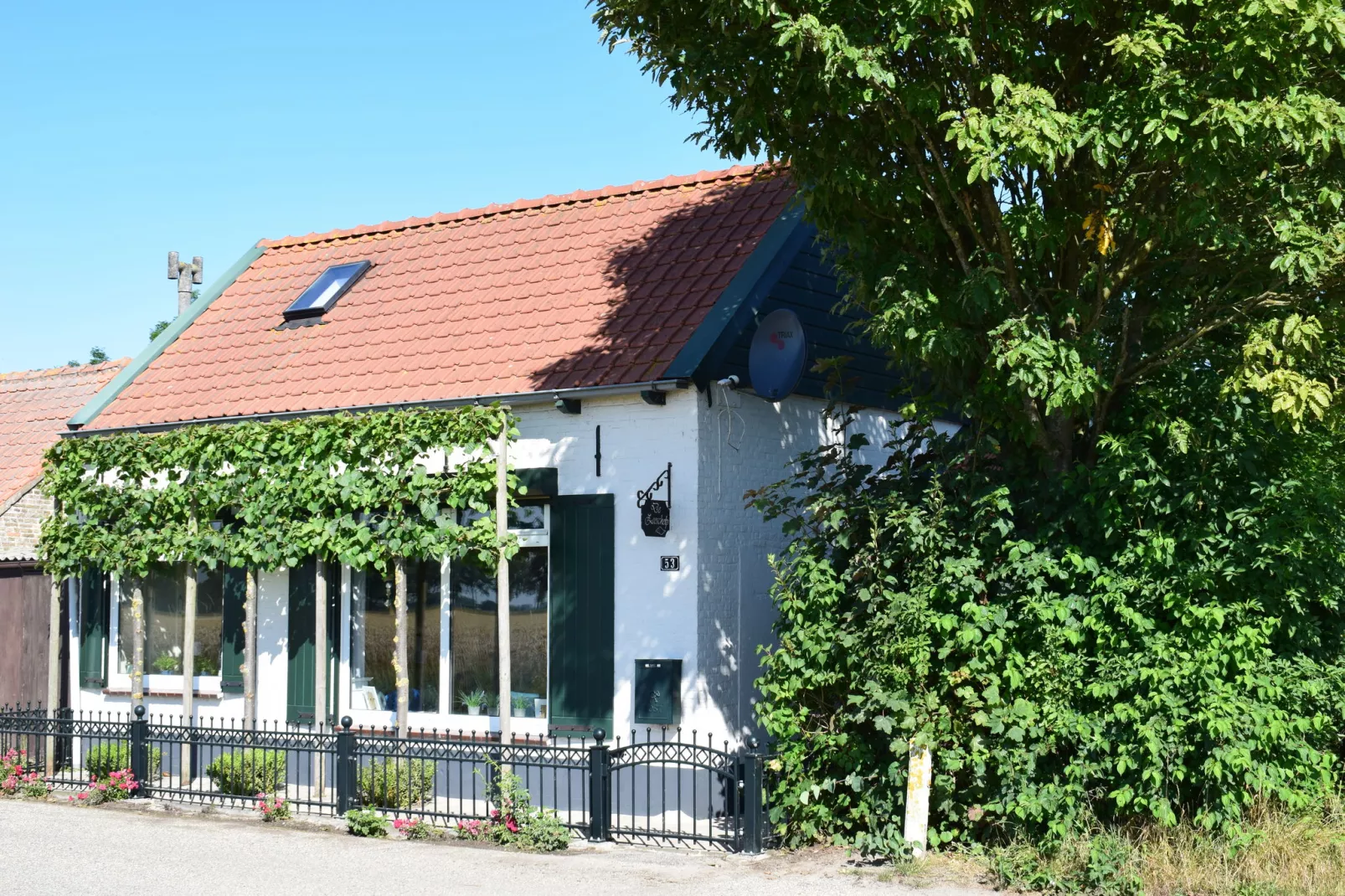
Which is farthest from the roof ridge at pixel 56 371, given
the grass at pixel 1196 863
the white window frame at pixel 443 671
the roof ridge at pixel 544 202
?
the grass at pixel 1196 863

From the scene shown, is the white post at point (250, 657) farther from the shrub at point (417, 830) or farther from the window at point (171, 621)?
the shrub at point (417, 830)

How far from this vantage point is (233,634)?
48.2 feet

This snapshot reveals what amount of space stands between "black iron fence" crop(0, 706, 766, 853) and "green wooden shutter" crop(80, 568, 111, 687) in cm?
94

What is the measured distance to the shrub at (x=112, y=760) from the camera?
45.2 ft

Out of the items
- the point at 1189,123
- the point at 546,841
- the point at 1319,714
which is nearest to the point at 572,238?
the point at 546,841

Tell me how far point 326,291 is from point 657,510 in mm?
6411

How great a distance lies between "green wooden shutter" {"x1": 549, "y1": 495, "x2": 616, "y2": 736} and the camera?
40.5ft

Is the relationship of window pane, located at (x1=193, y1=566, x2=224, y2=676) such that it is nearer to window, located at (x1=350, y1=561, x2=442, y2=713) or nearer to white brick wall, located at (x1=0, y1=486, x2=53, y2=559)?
window, located at (x1=350, y1=561, x2=442, y2=713)

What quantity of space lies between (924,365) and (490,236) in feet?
23.0

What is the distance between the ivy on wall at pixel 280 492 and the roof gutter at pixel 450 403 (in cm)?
43

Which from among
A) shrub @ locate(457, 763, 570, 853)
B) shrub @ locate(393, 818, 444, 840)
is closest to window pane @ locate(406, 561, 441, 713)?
shrub @ locate(393, 818, 444, 840)

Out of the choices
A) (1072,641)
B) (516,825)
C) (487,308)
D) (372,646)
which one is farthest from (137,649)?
(1072,641)

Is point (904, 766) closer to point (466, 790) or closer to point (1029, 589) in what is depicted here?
point (1029, 589)

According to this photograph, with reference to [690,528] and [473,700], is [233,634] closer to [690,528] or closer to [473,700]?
[473,700]
